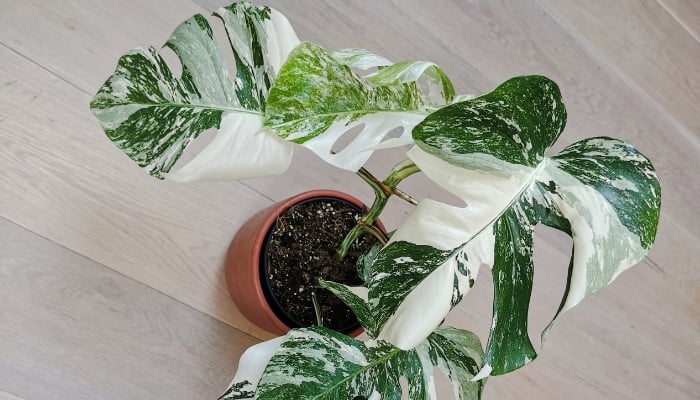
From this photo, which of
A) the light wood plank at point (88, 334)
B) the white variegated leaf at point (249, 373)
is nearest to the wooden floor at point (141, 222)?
the light wood plank at point (88, 334)

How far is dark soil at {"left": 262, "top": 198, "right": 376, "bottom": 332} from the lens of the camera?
2.83 feet

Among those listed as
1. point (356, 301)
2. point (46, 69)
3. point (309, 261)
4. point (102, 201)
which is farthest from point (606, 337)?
point (46, 69)

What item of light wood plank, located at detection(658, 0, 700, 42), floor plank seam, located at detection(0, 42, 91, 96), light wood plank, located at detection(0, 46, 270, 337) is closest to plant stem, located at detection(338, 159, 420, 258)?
light wood plank, located at detection(0, 46, 270, 337)

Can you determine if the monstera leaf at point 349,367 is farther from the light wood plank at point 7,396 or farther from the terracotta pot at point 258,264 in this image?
the light wood plank at point 7,396

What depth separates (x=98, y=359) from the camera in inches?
37.4

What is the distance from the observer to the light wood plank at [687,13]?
1483mm

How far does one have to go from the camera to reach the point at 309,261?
2.85 feet

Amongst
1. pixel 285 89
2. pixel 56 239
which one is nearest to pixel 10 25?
pixel 56 239

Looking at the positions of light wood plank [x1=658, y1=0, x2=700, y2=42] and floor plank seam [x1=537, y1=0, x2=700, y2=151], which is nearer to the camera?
floor plank seam [x1=537, y1=0, x2=700, y2=151]

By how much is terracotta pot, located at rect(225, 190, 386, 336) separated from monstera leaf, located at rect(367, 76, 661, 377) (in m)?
0.30

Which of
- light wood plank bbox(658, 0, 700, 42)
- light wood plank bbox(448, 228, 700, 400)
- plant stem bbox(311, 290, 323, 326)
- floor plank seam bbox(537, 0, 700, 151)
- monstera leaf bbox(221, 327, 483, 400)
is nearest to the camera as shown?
monstera leaf bbox(221, 327, 483, 400)

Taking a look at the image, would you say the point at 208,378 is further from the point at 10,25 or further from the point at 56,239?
the point at 10,25

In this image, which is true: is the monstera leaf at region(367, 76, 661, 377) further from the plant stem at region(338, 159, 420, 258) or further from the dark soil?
the dark soil

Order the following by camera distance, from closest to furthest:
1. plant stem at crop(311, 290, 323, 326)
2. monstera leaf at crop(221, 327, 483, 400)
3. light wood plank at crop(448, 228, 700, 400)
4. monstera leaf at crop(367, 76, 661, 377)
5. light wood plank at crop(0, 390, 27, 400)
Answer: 1. monstera leaf at crop(367, 76, 661, 377)
2. monstera leaf at crop(221, 327, 483, 400)
3. plant stem at crop(311, 290, 323, 326)
4. light wood plank at crop(0, 390, 27, 400)
5. light wood plank at crop(448, 228, 700, 400)
